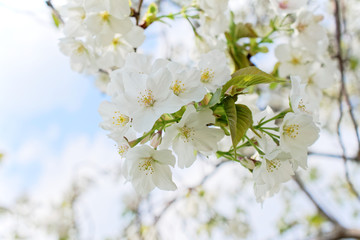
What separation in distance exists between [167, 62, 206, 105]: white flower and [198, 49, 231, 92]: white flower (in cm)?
7

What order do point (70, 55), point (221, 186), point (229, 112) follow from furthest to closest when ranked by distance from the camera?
point (221, 186), point (70, 55), point (229, 112)

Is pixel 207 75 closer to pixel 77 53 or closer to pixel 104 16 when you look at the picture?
pixel 104 16

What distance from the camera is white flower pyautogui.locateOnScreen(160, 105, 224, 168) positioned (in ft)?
2.25

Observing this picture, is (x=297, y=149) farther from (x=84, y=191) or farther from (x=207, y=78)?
(x=84, y=191)

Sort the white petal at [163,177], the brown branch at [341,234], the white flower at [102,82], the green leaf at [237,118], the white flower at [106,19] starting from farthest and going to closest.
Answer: the brown branch at [341,234]
the white flower at [102,82]
the white flower at [106,19]
the white petal at [163,177]
the green leaf at [237,118]

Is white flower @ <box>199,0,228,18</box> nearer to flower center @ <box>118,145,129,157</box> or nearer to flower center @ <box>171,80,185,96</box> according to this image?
flower center @ <box>171,80,185,96</box>

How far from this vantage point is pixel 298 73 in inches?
50.8

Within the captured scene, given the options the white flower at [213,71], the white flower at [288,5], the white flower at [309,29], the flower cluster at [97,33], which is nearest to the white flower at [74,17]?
the flower cluster at [97,33]

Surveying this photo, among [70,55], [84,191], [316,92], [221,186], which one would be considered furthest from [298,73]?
[84,191]

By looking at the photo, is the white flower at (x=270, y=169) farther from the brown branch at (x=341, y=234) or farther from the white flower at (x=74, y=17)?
the brown branch at (x=341, y=234)

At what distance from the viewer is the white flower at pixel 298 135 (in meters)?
0.69

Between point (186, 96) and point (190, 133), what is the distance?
3.3 inches

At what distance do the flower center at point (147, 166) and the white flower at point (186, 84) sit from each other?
168mm

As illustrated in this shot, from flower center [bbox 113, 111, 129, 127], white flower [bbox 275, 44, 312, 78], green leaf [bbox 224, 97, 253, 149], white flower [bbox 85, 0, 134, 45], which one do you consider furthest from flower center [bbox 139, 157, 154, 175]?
white flower [bbox 275, 44, 312, 78]
